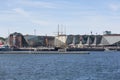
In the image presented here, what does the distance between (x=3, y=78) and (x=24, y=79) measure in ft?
9.84

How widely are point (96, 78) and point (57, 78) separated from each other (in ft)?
15.4

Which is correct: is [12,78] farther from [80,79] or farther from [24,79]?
[80,79]

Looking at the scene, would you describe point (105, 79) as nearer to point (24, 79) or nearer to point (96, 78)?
point (96, 78)

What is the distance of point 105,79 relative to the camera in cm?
6009

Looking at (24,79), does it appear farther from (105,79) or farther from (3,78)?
(105,79)

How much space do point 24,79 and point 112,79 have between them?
10.3 metres

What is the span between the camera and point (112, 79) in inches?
2360

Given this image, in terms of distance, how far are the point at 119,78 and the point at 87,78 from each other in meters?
3.82

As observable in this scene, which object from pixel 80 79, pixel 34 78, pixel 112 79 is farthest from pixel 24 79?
pixel 112 79

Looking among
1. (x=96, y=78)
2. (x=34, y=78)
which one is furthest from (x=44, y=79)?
(x=96, y=78)

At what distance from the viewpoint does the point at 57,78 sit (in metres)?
61.7

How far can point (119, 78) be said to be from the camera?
200ft

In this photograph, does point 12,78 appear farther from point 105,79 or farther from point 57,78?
point 105,79

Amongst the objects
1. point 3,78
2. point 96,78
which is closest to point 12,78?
point 3,78
